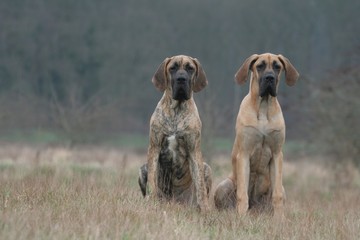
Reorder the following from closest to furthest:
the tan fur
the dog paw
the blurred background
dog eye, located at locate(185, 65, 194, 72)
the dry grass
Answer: the dry grass < the dog paw < the tan fur < dog eye, located at locate(185, 65, 194, 72) < the blurred background

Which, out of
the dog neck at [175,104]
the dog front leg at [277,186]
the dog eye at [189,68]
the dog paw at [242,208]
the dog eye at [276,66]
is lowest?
the dog paw at [242,208]

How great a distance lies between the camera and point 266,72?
24.3ft

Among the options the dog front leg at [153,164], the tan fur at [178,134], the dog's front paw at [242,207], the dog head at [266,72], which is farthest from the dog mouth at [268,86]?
the dog front leg at [153,164]

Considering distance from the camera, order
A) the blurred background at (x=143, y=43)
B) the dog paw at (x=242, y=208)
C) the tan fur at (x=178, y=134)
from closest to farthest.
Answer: the dog paw at (x=242, y=208) → the tan fur at (x=178, y=134) → the blurred background at (x=143, y=43)

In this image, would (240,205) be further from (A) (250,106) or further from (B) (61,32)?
(B) (61,32)

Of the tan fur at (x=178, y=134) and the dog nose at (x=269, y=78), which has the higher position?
the dog nose at (x=269, y=78)

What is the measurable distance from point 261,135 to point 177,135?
0.90m

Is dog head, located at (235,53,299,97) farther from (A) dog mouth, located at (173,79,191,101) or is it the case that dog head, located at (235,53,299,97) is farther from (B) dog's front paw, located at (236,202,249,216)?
(B) dog's front paw, located at (236,202,249,216)

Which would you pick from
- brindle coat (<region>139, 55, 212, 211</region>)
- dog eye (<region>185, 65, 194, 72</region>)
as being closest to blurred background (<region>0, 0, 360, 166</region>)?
brindle coat (<region>139, 55, 212, 211</region>)

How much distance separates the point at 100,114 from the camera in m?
20.1

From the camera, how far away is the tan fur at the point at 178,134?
7410mm

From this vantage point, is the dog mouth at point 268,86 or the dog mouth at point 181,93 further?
the dog mouth at point 181,93

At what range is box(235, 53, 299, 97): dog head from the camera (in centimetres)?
734

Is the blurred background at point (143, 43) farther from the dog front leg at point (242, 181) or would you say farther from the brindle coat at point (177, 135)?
the dog front leg at point (242, 181)
